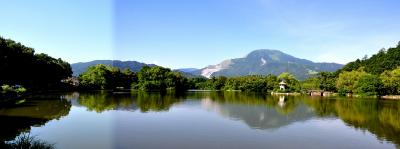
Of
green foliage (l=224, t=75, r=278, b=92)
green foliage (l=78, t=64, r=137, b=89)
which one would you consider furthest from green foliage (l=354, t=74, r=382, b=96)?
green foliage (l=78, t=64, r=137, b=89)

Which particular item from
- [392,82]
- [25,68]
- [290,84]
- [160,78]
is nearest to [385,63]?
[392,82]

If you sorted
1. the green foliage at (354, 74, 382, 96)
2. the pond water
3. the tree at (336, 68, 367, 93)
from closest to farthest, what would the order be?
the pond water → the green foliage at (354, 74, 382, 96) → the tree at (336, 68, 367, 93)

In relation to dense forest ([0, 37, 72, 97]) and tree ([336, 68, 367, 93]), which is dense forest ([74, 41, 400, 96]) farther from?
dense forest ([0, 37, 72, 97])

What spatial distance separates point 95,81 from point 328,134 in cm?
6724

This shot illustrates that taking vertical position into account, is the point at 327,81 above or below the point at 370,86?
above

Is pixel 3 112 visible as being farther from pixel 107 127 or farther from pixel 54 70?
pixel 54 70

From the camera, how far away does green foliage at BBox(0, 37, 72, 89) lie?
41.8 meters

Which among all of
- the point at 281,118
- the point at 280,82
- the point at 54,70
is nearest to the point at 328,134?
the point at 281,118

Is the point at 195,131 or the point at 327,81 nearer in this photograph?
the point at 195,131

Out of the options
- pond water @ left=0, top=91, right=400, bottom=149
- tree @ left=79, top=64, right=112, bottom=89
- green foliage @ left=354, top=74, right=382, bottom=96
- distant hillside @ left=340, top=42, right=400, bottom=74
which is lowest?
pond water @ left=0, top=91, right=400, bottom=149

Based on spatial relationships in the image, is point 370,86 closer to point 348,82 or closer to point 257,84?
point 348,82

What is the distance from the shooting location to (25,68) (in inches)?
1982

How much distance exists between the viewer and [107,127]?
21.3 meters

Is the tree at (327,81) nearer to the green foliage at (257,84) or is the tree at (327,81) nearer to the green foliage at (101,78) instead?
the green foliage at (257,84)
